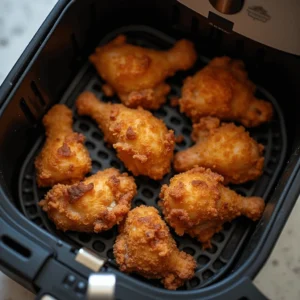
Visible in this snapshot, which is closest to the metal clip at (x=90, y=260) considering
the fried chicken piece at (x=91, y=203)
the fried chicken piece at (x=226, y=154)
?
the fried chicken piece at (x=91, y=203)

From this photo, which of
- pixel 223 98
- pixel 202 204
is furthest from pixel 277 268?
pixel 223 98

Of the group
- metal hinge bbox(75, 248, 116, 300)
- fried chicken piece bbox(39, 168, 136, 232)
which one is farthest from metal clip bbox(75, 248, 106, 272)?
fried chicken piece bbox(39, 168, 136, 232)

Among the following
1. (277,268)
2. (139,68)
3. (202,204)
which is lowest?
(277,268)

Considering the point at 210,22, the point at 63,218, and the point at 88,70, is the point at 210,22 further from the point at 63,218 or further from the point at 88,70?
the point at 63,218

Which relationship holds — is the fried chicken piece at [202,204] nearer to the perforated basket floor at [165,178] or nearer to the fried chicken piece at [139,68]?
the perforated basket floor at [165,178]

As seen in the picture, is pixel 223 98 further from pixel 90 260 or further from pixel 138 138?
pixel 90 260

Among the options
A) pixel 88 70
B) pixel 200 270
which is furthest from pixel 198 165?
pixel 88 70

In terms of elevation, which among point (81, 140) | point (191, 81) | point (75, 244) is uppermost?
point (191, 81)
